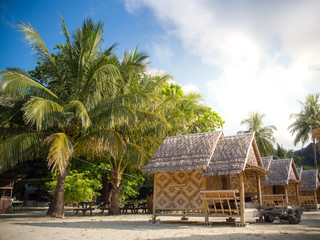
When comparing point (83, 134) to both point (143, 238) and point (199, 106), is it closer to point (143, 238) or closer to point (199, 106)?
point (143, 238)

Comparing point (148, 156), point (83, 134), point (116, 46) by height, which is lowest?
point (148, 156)

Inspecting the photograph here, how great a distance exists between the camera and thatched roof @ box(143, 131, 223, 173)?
10.6m

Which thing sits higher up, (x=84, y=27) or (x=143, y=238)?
(x=84, y=27)

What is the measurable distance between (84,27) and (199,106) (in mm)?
11737

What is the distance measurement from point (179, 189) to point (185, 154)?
145 centimetres

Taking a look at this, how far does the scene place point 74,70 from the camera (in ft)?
41.8

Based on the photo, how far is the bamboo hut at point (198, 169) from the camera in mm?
10172

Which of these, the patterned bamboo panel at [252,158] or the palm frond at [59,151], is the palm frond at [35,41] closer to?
the palm frond at [59,151]

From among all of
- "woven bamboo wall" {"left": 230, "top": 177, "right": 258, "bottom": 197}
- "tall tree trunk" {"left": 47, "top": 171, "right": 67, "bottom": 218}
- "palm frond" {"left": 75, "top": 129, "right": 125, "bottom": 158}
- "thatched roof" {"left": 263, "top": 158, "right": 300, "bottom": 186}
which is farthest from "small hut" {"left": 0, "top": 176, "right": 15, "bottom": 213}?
"thatched roof" {"left": 263, "top": 158, "right": 300, "bottom": 186}

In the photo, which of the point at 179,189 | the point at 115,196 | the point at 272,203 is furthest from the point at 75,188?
the point at 272,203

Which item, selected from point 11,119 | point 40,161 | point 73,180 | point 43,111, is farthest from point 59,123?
point 40,161

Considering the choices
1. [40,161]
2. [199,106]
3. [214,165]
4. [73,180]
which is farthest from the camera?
[199,106]

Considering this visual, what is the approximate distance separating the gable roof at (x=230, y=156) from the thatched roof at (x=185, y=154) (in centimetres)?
24

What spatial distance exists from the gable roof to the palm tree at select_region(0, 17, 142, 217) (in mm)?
3836
